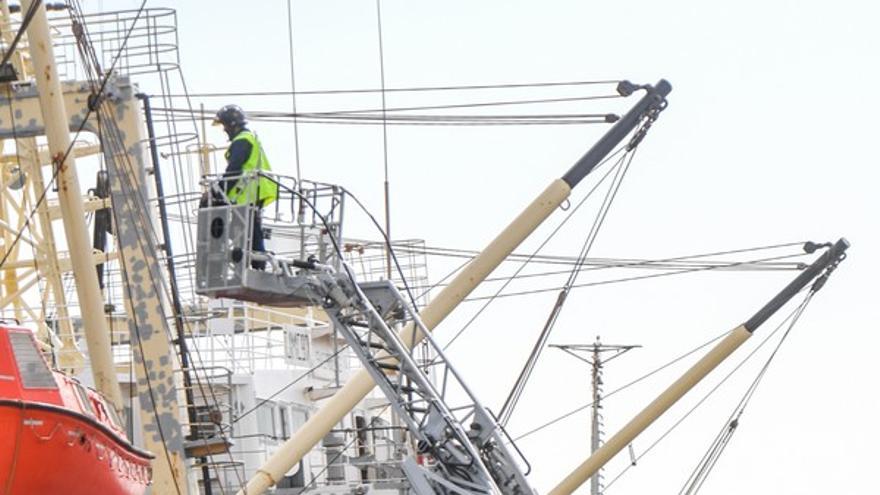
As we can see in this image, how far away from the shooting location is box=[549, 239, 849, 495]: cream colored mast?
4172 centimetres

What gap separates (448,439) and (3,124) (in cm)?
957

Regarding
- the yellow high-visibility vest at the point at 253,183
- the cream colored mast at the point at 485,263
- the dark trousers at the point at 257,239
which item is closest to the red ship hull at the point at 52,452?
the dark trousers at the point at 257,239

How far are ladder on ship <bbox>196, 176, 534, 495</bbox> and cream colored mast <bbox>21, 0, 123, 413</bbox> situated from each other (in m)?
5.73

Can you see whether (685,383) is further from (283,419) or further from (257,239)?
(257,239)

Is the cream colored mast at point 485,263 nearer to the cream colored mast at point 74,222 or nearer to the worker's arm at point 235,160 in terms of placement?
the cream colored mast at point 74,222

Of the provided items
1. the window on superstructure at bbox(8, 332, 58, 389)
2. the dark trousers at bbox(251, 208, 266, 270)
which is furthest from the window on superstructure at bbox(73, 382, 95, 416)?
the dark trousers at bbox(251, 208, 266, 270)

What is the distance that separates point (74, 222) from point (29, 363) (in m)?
6.12

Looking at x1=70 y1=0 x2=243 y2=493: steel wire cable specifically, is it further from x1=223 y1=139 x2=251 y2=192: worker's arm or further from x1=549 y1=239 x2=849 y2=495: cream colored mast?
x1=549 y1=239 x2=849 y2=495: cream colored mast

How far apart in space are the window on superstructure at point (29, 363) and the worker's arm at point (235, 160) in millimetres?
2661

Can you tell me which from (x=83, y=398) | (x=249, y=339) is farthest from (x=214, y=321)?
(x=83, y=398)

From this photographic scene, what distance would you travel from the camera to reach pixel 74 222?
111 feet

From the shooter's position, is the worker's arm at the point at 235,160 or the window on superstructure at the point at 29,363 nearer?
the window on superstructure at the point at 29,363

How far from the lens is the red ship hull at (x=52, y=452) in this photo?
26.8 m

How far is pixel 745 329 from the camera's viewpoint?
42.2 metres
